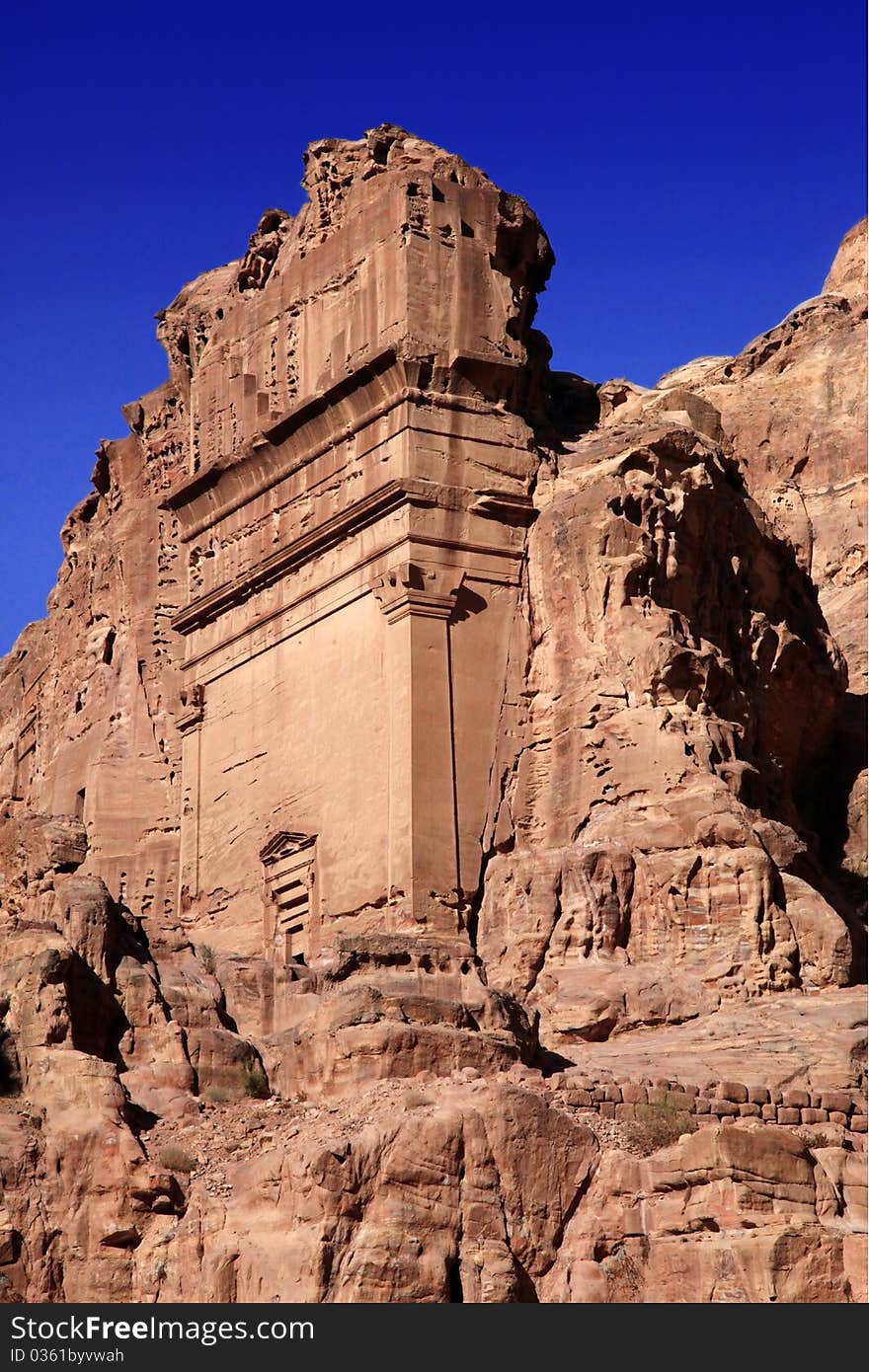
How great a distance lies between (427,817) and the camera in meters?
35.3

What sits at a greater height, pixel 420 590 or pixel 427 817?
pixel 420 590

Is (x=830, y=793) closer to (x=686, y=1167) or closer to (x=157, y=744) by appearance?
(x=157, y=744)

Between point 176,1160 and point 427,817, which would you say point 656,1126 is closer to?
point 176,1160

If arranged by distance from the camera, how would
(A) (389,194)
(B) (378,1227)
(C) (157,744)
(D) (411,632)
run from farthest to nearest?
(C) (157,744) < (A) (389,194) < (D) (411,632) < (B) (378,1227)

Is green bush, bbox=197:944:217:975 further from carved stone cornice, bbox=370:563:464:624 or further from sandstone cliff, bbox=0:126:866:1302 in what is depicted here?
carved stone cornice, bbox=370:563:464:624

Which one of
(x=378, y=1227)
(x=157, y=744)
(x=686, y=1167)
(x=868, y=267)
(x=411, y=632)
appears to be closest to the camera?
(x=378, y=1227)

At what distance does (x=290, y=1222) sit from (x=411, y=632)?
1308 centimetres

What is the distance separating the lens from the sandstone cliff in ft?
83.0

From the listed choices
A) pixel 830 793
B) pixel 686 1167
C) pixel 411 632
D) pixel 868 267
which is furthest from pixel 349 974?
pixel 868 267

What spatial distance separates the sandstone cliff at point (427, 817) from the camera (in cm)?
2531

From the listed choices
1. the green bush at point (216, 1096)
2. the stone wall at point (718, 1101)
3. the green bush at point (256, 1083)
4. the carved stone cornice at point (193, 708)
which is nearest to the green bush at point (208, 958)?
the green bush at point (256, 1083)

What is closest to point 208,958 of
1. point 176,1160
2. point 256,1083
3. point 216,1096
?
point 256,1083

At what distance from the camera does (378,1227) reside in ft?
80.0

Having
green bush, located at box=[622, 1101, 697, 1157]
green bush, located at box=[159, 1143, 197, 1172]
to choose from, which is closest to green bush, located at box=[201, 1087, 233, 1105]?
green bush, located at box=[159, 1143, 197, 1172]
